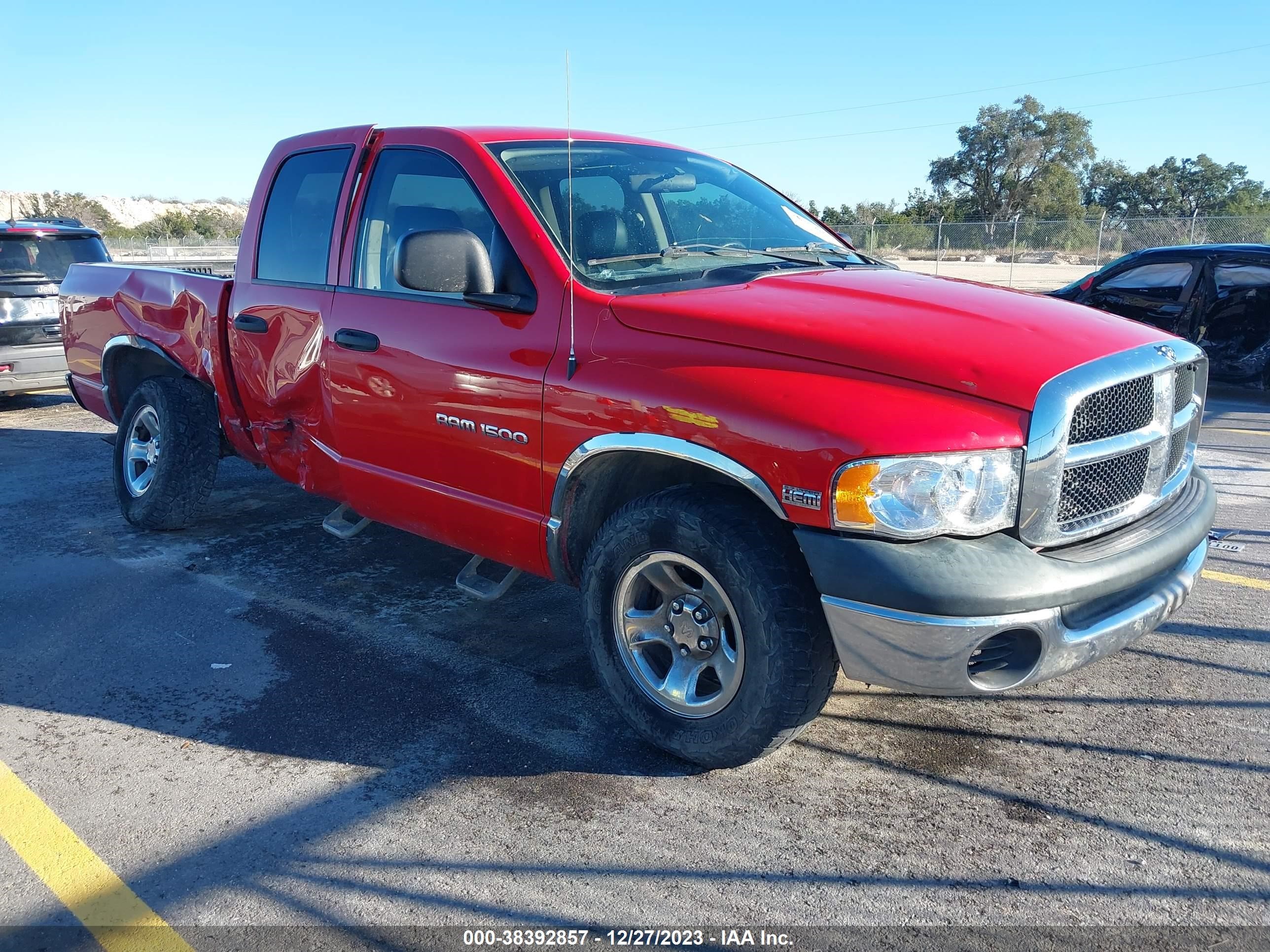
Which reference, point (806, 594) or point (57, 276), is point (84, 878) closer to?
point (806, 594)

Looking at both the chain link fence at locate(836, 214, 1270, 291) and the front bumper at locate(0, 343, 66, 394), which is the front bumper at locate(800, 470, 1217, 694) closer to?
the front bumper at locate(0, 343, 66, 394)

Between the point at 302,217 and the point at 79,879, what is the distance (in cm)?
300

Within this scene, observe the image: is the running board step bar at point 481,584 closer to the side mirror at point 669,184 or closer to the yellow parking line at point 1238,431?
the side mirror at point 669,184

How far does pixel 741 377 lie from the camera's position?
2.89m

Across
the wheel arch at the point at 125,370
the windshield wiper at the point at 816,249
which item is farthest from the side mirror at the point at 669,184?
the wheel arch at the point at 125,370

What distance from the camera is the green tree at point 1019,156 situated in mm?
53938

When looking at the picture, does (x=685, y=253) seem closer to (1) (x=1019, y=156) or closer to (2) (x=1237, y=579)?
(2) (x=1237, y=579)

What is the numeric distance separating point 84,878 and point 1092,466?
9.83 feet

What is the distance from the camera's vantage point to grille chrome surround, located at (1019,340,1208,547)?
2.68 m

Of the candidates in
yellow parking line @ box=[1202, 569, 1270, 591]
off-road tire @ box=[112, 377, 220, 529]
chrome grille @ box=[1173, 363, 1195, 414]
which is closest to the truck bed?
off-road tire @ box=[112, 377, 220, 529]

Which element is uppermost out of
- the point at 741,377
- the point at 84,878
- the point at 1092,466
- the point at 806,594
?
the point at 741,377

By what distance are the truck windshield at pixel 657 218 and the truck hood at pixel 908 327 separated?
0.26m

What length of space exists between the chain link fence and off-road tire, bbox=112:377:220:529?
861 inches

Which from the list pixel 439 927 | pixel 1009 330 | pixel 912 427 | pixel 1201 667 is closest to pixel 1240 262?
pixel 1201 667
